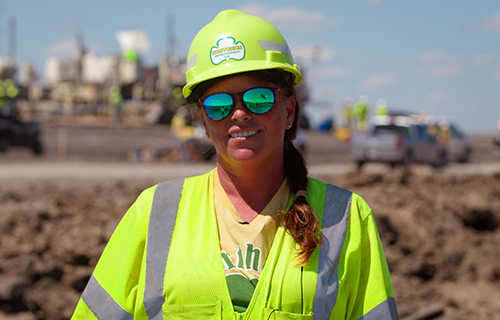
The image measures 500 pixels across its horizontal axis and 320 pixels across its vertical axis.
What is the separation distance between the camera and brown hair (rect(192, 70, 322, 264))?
1.96 metres

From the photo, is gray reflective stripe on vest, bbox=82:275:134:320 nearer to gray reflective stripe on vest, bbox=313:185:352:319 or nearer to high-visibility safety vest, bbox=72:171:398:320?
high-visibility safety vest, bbox=72:171:398:320

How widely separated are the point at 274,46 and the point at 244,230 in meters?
0.76

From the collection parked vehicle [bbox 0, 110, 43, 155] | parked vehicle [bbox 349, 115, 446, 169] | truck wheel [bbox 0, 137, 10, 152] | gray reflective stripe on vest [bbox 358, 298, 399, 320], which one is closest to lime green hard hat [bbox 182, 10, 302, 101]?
gray reflective stripe on vest [bbox 358, 298, 399, 320]

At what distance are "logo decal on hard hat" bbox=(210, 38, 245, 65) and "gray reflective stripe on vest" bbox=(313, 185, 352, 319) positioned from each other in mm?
687

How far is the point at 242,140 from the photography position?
210 centimetres

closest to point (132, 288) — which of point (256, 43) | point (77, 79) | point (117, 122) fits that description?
point (256, 43)

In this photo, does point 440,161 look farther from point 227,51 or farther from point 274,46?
point 227,51

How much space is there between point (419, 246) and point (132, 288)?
5564mm

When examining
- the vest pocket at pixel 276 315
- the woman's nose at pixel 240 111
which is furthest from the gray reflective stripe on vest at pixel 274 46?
the vest pocket at pixel 276 315

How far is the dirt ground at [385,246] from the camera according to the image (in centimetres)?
505

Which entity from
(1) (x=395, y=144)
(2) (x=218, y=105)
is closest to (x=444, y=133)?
(1) (x=395, y=144)

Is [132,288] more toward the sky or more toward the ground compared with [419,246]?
more toward the sky

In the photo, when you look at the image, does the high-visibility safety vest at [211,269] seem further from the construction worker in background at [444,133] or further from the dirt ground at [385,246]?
the construction worker in background at [444,133]

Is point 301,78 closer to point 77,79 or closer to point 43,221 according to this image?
point 43,221
